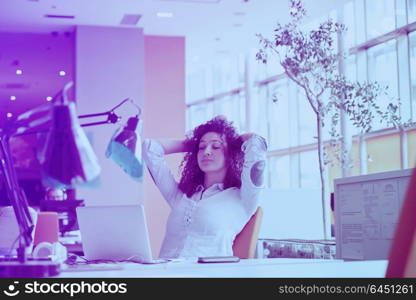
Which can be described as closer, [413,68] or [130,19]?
[413,68]

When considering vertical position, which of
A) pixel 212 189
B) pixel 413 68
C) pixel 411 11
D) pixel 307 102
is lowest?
pixel 212 189

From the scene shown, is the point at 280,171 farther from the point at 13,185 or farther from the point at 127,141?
the point at 13,185

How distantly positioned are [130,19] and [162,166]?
18.2 feet

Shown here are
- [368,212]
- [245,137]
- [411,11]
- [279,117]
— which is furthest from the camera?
[279,117]

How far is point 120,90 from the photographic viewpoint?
896 cm

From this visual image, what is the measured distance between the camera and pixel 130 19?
872 cm

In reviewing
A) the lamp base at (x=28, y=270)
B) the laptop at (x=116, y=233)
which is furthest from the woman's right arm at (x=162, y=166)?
the lamp base at (x=28, y=270)

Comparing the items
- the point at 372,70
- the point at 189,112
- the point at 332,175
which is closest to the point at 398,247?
the point at 372,70

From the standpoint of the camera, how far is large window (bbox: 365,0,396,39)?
26.8 ft

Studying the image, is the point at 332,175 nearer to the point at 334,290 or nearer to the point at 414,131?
the point at 414,131

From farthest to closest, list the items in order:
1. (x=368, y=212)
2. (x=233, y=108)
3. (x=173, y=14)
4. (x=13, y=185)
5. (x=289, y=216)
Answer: (x=233, y=108) → (x=173, y=14) → (x=289, y=216) → (x=368, y=212) → (x=13, y=185)

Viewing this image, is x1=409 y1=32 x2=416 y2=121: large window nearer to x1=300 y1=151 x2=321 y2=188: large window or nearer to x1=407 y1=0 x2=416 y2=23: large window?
x1=407 y1=0 x2=416 y2=23: large window

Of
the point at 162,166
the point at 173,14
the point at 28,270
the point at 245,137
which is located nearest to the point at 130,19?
the point at 173,14

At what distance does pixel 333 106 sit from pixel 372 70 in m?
3.15
